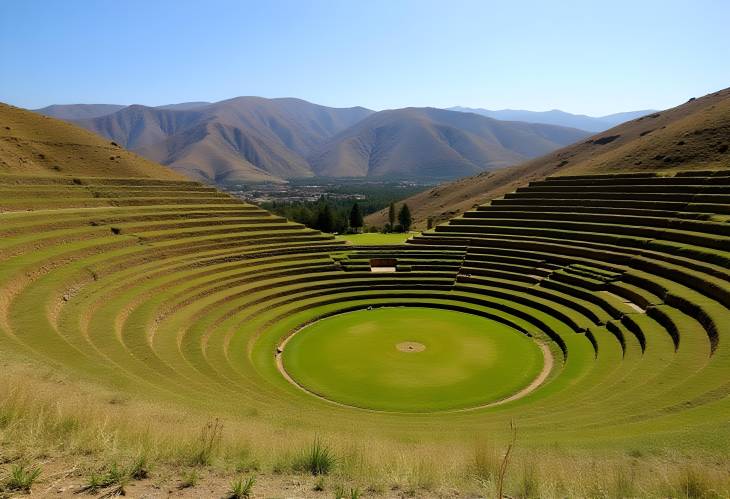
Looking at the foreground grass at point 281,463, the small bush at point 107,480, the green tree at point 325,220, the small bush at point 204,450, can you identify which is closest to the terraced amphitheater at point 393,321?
the foreground grass at point 281,463

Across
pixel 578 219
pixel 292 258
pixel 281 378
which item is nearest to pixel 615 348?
pixel 281 378

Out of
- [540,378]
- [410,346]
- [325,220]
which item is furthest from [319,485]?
[325,220]

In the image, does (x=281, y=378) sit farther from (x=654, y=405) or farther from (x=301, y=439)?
(x=654, y=405)

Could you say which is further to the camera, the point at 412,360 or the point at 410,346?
the point at 410,346

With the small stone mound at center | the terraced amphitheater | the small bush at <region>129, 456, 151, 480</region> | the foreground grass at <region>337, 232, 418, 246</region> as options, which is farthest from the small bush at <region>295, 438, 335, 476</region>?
the foreground grass at <region>337, 232, 418, 246</region>

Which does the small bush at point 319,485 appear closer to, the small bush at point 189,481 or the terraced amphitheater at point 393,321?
the terraced amphitheater at point 393,321

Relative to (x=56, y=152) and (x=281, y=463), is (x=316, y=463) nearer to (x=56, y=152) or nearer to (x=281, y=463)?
(x=281, y=463)
